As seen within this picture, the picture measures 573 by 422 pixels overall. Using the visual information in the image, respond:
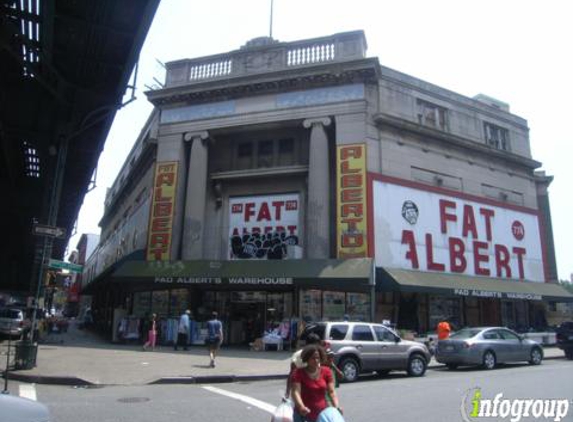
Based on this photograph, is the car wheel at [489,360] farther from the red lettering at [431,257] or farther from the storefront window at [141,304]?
the storefront window at [141,304]

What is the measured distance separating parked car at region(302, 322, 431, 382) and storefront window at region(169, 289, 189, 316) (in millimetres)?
11691

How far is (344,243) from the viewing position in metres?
22.8

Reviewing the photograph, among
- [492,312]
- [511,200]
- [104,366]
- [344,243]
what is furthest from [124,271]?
[511,200]

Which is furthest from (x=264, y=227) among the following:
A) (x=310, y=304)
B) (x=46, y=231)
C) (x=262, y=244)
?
(x=46, y=231)

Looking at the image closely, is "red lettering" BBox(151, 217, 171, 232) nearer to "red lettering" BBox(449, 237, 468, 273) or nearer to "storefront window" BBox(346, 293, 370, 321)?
"storefront window" BBox(346, 293, 370, 321)

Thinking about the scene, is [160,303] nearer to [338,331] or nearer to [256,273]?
[256,273]

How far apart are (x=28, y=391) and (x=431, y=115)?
2369 centimetres

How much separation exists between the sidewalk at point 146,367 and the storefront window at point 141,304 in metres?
5.66

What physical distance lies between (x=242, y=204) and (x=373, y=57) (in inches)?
397

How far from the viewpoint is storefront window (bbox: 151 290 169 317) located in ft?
83.4

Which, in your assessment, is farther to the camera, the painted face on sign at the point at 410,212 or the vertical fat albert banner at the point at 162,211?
the vertical fat albert banner at the point at 162,211

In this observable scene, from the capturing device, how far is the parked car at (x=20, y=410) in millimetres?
4160

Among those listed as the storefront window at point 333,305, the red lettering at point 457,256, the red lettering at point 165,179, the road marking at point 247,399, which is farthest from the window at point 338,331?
the red lettering at point 165,179

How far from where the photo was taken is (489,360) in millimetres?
16688
